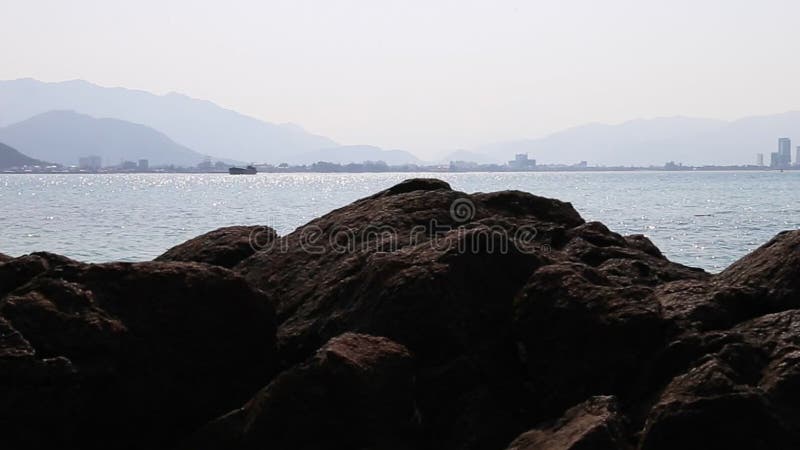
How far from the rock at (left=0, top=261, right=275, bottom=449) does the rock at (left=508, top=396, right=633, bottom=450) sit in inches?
98.0

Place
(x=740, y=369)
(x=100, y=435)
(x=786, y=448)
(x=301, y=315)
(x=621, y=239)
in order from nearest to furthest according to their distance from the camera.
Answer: (x=786, y=448) → (x=740, y=369) → (x=100, y=435) → (x=301, y=315) → (x=621, y=239)

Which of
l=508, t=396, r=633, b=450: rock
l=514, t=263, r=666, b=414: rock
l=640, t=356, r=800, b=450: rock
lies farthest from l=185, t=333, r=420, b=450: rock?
l=640, t=356, r=800, b=450: rock

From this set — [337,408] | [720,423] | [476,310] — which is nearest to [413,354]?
[476,310]

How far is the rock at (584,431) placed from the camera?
20.3 feet

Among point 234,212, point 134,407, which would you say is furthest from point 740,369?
point 234,212

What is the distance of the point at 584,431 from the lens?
6.23 m

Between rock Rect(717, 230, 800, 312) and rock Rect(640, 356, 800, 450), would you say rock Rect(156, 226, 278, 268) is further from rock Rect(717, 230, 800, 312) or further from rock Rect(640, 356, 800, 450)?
rock Rect(640, 356, 800, 450)

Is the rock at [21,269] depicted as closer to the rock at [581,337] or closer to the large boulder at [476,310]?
the large boulder at [476,310]

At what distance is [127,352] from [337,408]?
5.75 ft

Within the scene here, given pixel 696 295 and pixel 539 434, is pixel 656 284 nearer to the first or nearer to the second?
pixel 696 295

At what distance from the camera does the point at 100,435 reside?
7.51 metres

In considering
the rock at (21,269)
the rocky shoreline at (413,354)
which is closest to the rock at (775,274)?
the rocky shoreline at (413,354)

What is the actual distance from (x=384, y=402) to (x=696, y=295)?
269 centimetres

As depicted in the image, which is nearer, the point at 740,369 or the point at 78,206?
the point at 740,369
